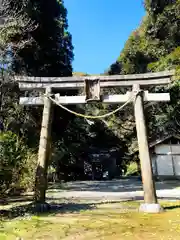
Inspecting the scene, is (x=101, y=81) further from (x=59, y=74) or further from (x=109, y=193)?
(x=59, y=74)

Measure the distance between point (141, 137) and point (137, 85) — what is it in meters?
1.55

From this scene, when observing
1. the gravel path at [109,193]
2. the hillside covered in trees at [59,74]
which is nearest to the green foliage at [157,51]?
the hillside covered in trees at [59,74]

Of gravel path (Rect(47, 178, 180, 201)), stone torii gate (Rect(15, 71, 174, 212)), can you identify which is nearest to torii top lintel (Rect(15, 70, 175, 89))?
stone torii gate (Rect(15, 71, 174, 212))

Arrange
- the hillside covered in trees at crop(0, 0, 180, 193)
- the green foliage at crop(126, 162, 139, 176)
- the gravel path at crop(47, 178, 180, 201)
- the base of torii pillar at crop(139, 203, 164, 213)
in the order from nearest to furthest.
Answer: the base of torii pillar at crop(139, 203, 164, 213) < the gravel path at crop(47, 178, 180, 201) < the hillside covered in trees at crop(0, 0, 180, 193) < the green foliage at crop(126, 162, 139, 176)

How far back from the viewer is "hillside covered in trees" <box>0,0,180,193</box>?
35.6 ft

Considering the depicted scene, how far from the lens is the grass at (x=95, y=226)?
4.04 m

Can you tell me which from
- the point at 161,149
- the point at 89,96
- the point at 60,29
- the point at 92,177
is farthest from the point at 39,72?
the point at 92,177

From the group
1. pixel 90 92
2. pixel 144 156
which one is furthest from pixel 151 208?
pixel 90 92

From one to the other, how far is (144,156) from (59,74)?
10141mm

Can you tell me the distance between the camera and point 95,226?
4.68 m

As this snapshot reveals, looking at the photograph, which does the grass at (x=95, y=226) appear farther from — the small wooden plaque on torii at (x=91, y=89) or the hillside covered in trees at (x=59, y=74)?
the small wooden plaque on torii at (x=91, y=89)

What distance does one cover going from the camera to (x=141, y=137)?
6598 millimetres

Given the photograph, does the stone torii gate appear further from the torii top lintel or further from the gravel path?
the gravel path

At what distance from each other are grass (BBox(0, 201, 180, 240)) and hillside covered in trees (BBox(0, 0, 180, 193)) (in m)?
1.50
